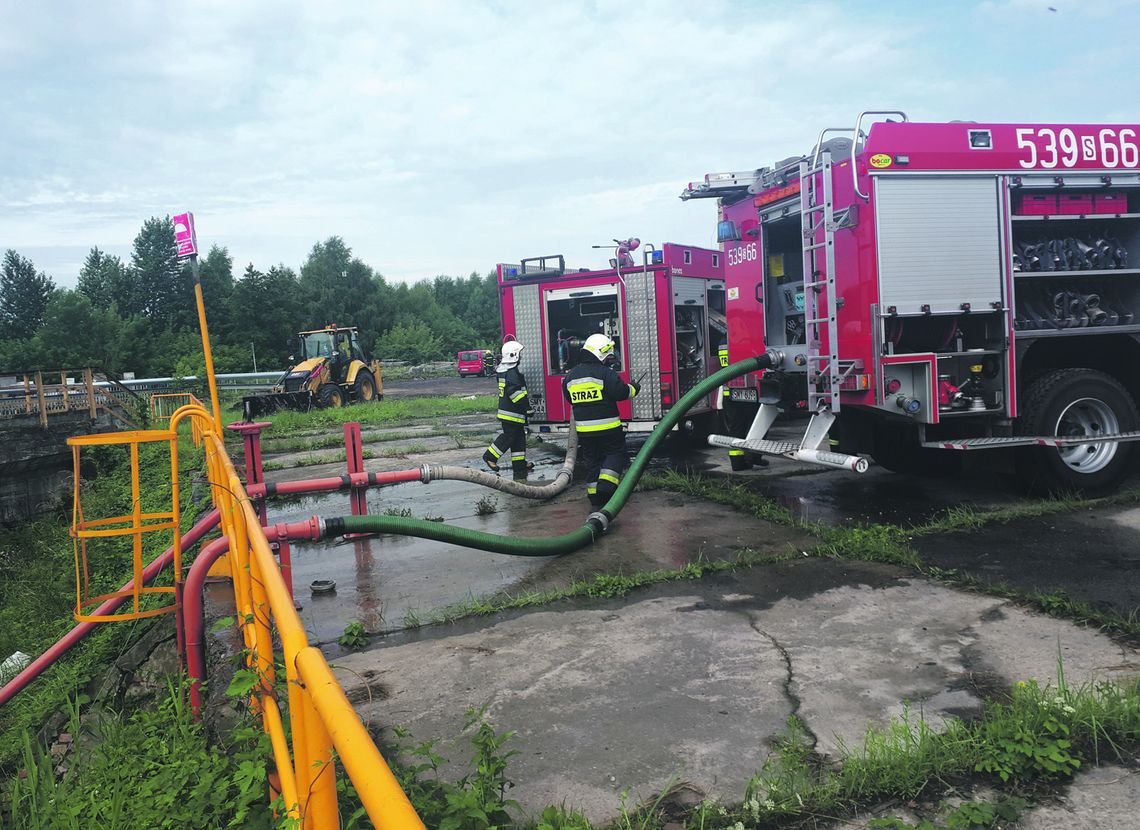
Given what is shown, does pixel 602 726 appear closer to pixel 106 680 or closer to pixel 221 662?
pixel 221 662

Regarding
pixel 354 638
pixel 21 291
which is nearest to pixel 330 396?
pixel 354 638

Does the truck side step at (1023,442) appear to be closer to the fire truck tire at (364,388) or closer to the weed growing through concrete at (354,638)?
the weed growing through concrete at (354,638)

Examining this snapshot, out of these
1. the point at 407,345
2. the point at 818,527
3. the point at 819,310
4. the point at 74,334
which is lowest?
the point at 818,527

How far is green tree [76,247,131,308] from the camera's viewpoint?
5738 centimetres

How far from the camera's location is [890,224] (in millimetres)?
6492

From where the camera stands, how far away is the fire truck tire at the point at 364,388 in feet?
78.9

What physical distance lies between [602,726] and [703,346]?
334 inches

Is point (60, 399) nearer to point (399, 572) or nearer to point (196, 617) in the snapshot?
point (399, 572)

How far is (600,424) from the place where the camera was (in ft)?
25.0

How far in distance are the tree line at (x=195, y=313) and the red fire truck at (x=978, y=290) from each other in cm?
2867

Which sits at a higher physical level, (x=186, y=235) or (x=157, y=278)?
(x=157, y=278)

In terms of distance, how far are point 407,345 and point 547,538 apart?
193 feet

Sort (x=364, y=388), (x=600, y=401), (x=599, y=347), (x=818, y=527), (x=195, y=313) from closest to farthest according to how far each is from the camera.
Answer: (x=818, y=527) → (x=600, y=401) → (x=599, y=347) → (x=364, y=388) → (x=195, y=313)

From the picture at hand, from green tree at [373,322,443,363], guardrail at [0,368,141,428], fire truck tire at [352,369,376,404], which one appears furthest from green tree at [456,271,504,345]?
guardrail at [0,368,141,428]
